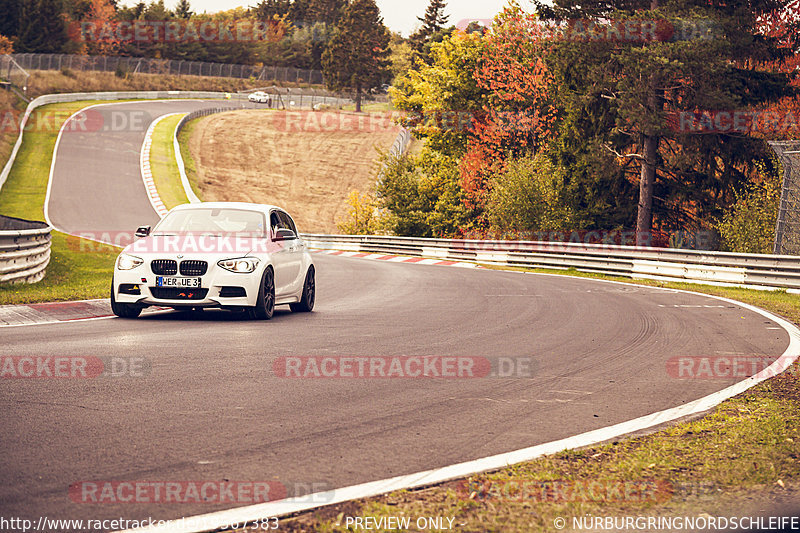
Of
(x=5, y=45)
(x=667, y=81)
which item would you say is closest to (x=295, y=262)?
(x=667, y=81)

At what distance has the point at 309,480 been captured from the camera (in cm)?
452

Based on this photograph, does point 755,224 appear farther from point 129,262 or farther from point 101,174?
point 101,174

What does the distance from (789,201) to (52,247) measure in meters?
19.9

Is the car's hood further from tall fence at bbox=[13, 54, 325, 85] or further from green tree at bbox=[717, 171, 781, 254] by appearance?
tall fence at bbox=[13, 54, 325, 85]

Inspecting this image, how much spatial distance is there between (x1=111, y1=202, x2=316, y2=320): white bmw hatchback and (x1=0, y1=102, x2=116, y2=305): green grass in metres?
2.33

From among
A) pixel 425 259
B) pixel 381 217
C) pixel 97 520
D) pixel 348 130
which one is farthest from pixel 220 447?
pixel 348 130

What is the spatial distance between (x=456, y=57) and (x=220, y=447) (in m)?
49.8

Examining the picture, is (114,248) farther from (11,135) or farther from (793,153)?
(11,135)

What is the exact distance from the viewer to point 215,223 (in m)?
13.0

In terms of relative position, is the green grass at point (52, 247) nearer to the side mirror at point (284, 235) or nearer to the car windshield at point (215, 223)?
the car windshield at point (215, 223)

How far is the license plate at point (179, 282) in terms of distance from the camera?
11609 millimetres
